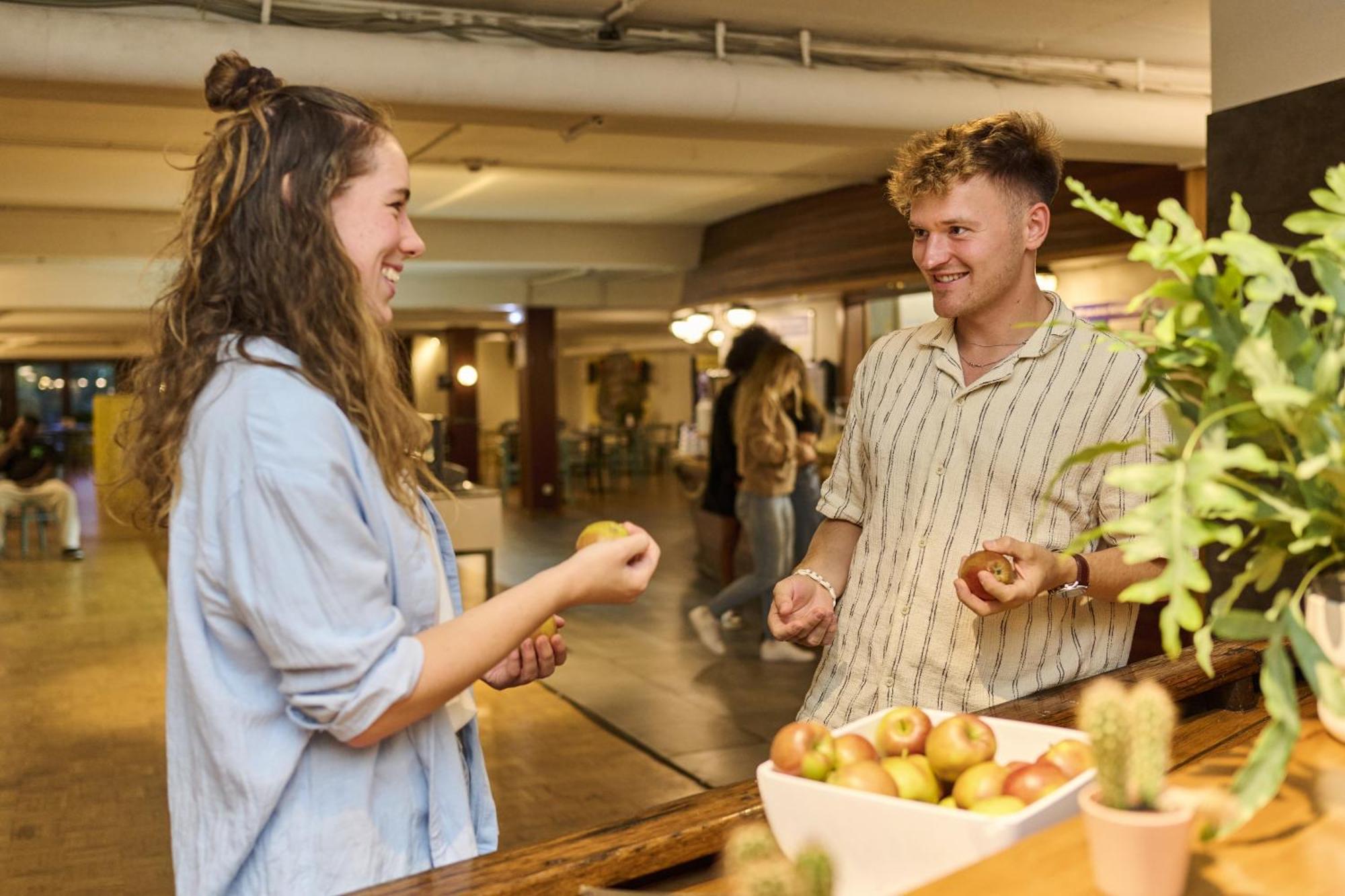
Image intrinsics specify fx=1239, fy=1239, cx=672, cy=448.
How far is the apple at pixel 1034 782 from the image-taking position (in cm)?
122

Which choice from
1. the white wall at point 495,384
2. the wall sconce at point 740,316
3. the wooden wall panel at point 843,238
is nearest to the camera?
the wooden wall panel at point 843,238

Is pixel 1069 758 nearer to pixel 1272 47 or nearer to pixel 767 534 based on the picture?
pixel 1272 47

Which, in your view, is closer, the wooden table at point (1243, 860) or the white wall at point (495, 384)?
the wooden table at point (1243, 860)

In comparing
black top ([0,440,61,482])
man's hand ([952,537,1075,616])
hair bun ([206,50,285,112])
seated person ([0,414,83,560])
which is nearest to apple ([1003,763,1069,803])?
man's hand ([952,537,1075,616])

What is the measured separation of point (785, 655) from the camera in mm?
7203

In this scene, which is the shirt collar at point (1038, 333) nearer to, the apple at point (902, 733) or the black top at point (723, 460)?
the apple at point (902, 733)

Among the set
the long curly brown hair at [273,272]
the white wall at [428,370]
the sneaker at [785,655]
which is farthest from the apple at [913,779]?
the white wall at [428,370]

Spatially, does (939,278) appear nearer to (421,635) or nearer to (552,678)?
(421,635)

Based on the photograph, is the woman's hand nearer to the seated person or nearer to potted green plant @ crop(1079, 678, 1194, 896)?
potted green plant @ crop(1079, 678, 1194, 896)

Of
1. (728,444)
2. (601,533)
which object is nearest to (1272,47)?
(601,533)

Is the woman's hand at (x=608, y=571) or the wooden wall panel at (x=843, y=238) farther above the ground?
the wooden wall panel at (x=843, y=238)

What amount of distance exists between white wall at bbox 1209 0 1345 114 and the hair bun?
3310 millimetres

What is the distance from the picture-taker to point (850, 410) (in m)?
2.55

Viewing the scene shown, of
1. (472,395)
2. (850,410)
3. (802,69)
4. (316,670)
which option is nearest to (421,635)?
(316,670)
